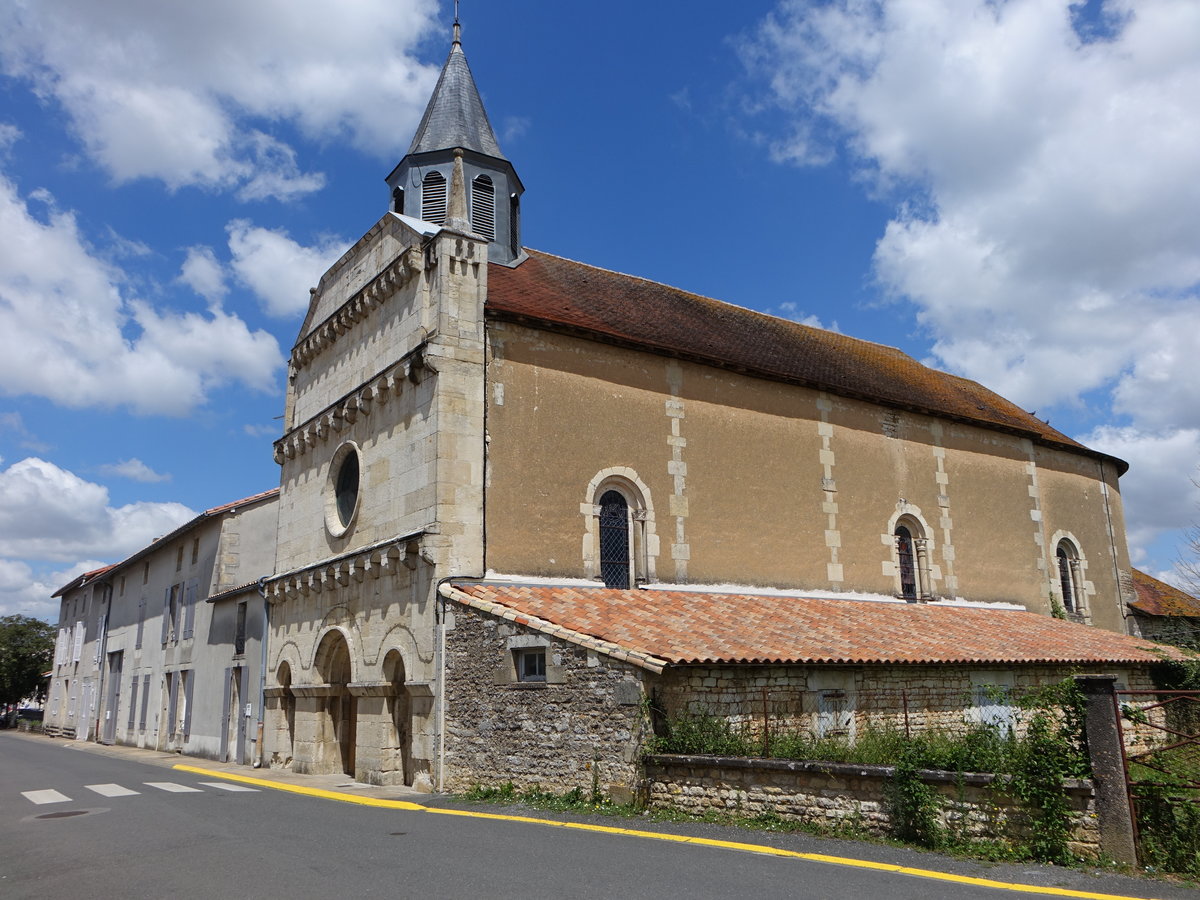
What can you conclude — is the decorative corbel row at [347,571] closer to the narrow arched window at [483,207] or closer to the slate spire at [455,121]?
the narrow arched window at [483,207]

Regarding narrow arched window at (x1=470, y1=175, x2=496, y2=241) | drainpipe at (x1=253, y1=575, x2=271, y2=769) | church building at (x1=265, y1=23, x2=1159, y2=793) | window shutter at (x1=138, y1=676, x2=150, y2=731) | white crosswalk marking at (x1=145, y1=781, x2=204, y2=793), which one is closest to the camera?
church building at (x1=265, y1=23, x2=1159, y2=793)

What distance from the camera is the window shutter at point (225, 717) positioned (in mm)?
21172

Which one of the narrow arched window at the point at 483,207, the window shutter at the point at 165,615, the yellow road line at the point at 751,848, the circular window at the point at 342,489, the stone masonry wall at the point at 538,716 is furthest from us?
the window shutter at the point at 165,615

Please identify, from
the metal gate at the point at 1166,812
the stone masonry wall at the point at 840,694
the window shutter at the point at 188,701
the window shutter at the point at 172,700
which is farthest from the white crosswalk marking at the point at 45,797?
the metal gate at the point at 1166,812

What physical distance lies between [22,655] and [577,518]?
1926 inches

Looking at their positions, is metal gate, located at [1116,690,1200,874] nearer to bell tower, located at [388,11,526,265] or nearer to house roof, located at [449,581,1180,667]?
house roof, located at [449,581,1180,667]

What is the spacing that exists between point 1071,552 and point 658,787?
59.4 feet

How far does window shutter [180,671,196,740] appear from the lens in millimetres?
24311

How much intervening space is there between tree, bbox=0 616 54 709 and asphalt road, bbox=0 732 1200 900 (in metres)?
46.7

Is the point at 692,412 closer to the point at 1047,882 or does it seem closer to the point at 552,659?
the point at 552,659

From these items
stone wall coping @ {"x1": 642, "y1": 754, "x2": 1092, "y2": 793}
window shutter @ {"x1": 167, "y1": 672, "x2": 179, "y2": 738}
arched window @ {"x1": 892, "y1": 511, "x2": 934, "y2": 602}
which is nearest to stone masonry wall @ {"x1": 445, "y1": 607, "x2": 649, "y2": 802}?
stone wall coping @ {"x1": 642, "y1": 754, "x2": 1092, "y2": 793}

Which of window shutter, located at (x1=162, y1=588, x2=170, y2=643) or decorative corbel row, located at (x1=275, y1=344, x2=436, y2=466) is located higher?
decorative corbel row, located at (x1=275, y1=344, x2=436, y2=466)

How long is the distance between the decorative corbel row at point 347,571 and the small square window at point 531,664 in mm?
2850

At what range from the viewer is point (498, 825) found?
32.7ft
